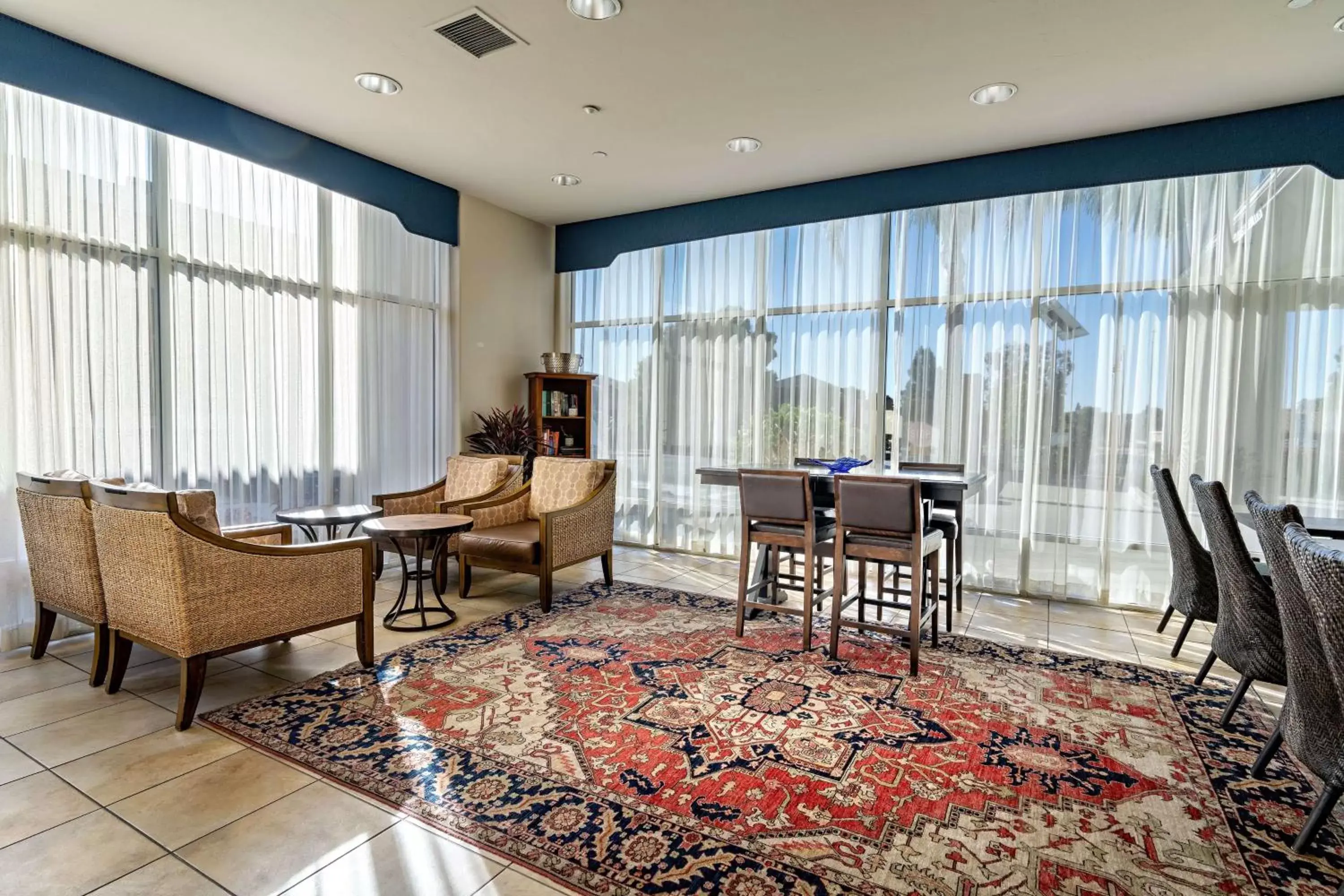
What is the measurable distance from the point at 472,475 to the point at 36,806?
317 cm

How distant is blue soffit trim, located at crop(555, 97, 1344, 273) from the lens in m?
3.83

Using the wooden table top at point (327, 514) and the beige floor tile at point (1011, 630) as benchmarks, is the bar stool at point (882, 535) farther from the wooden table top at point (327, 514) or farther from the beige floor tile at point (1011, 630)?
the wooden table top at point (327, 514)

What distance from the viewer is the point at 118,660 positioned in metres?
2.84

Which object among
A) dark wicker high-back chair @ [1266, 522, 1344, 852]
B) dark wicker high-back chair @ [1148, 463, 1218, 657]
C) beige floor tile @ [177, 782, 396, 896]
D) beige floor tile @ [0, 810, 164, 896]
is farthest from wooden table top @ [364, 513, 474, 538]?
dark wicker high-back chair @ [1148, 463, 1218, 657]

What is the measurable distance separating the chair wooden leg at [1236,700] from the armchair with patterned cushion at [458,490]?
13.8 feet

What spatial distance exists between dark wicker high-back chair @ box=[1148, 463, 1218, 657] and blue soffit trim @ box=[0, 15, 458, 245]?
535 centimetres

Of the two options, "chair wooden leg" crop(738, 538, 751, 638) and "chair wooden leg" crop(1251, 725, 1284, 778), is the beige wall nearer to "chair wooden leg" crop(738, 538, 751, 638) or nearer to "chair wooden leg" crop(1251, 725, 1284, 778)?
"chair wooden leg" crop(738, 538, 751, 638)

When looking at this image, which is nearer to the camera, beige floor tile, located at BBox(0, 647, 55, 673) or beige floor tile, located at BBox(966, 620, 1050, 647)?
beige floor tile, located at BBox(0, 647, 55, 673)

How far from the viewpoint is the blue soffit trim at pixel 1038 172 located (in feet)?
12.6

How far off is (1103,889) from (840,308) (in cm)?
432

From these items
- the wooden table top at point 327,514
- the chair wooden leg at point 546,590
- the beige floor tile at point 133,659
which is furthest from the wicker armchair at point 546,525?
the beige floor tile at point 133,659

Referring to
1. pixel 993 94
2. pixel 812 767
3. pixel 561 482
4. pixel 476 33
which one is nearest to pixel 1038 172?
pixel 993 94

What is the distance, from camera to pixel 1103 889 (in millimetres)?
1713

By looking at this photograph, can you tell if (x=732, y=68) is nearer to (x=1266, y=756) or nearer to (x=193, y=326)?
(x=193, y=326)
